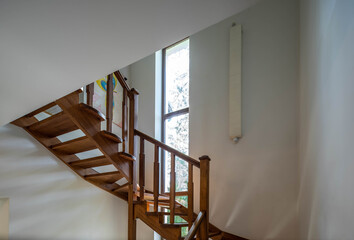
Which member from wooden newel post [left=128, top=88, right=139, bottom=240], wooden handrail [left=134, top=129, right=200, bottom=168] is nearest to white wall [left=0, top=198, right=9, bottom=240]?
wooden newel post [left=128, top=88, right=139, bottom=240]

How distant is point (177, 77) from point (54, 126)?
7.86 feet

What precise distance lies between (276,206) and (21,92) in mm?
2923

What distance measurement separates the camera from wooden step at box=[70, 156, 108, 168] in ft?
10.9

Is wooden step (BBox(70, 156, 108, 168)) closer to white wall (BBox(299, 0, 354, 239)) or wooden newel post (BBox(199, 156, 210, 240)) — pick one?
wooden newel post (BBox(199, 156, 210, 240))

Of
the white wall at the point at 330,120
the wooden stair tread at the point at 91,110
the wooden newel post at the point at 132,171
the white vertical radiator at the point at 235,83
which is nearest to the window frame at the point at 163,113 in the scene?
the white vertical radiator at the point at 235,83

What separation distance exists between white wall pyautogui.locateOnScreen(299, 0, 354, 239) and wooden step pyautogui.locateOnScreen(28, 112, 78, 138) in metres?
2.25

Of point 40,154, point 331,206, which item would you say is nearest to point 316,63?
point 331,206

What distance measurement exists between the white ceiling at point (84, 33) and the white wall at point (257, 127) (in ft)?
7.61

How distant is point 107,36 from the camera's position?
1570mm

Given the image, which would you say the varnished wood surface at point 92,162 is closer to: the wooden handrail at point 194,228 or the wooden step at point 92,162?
the wooden step at point 92,162

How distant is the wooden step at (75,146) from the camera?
310 cm

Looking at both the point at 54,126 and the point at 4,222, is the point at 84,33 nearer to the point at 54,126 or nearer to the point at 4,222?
the point at 54,126

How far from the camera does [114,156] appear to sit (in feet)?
10.7

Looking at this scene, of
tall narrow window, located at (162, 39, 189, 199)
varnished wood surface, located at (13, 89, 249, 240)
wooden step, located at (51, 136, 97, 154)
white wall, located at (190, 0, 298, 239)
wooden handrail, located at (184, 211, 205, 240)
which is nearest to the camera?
wooden handrail, located at (184, 211, 205, 240)
